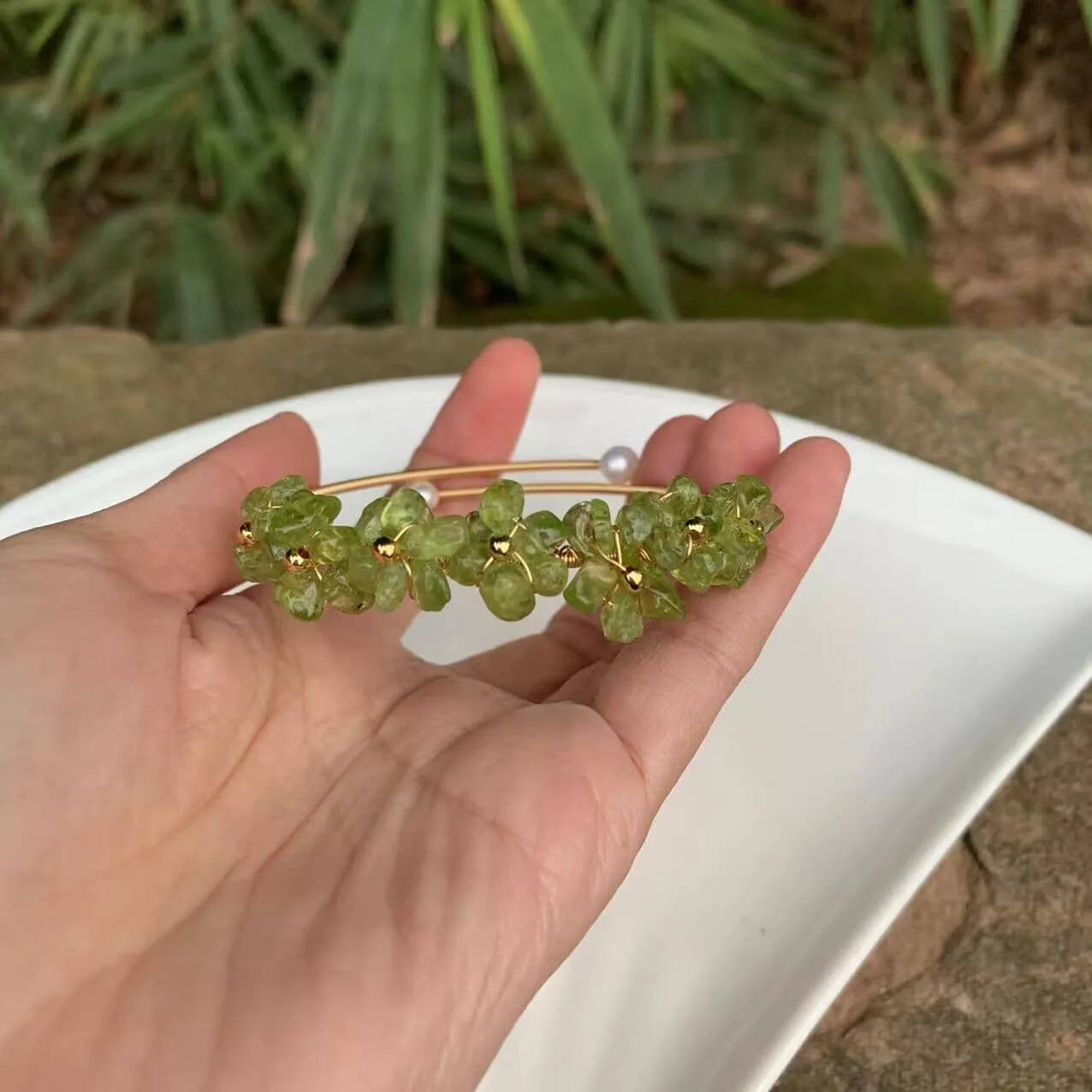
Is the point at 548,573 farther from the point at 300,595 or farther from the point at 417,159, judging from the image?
the point at 417,159

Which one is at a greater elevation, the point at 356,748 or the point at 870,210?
the point at 356,748

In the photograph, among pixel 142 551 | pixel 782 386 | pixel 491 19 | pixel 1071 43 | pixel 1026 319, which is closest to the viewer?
pixel 142 551

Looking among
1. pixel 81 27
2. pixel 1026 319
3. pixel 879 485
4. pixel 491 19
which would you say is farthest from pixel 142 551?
pixel 1026 319

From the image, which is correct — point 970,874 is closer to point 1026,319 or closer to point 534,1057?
point 534,1057

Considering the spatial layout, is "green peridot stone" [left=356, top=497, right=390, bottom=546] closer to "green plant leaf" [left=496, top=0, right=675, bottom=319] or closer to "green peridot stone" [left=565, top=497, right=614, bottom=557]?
"green peridot stone" [left=565, top=497, right=614, bottom=557]

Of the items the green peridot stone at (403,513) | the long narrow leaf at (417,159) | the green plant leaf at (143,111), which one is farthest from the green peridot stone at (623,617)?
the green plant leaf at (143,111)

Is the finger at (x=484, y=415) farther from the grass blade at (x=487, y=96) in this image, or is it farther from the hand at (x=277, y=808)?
the grass blade at (x=487, y=96)

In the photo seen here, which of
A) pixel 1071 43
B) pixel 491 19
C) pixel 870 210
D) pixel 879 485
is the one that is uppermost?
pixel 491 19
